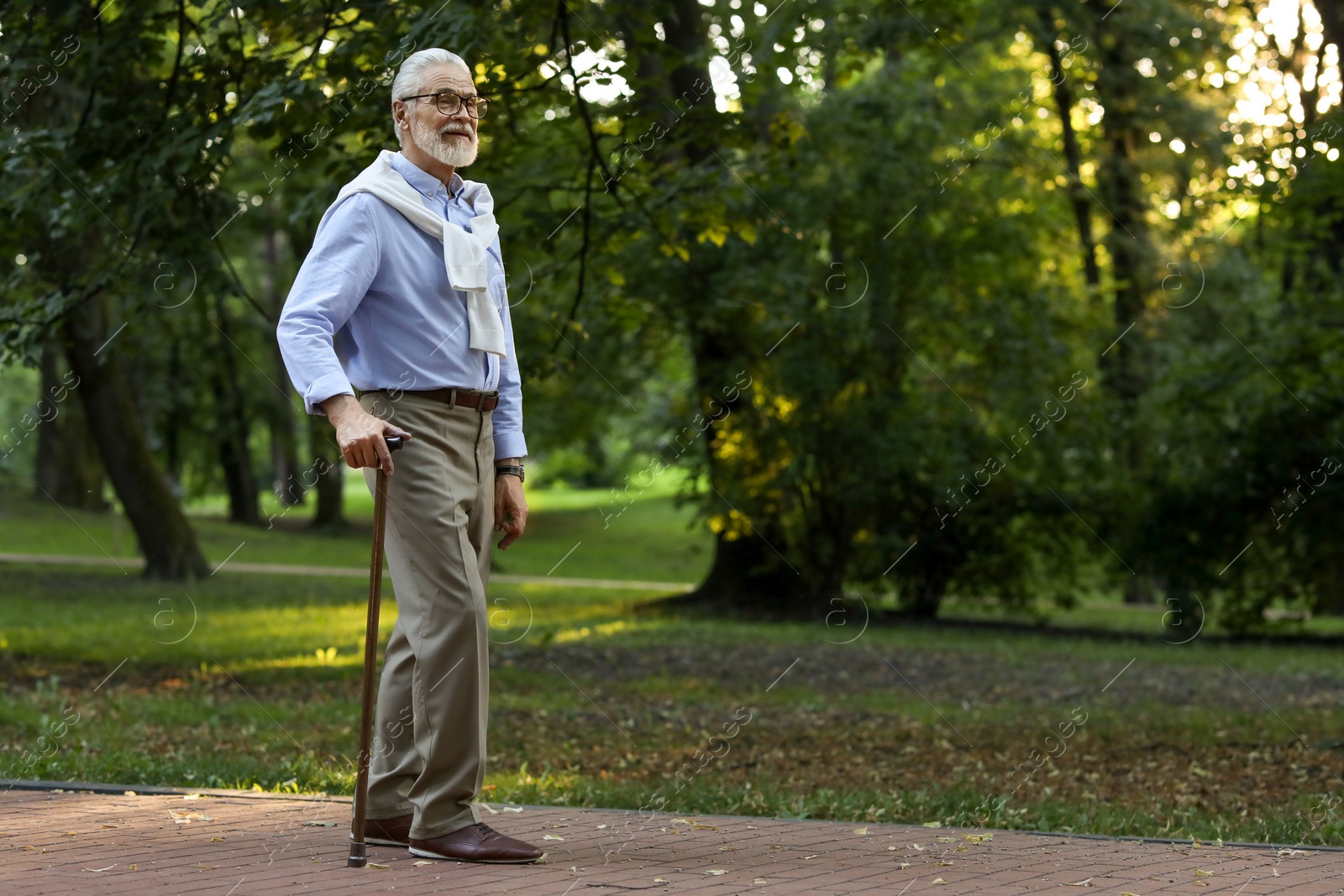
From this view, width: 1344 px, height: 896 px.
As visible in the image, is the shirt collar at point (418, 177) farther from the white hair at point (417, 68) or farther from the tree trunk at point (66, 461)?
the tree trunk at point (66, 461)

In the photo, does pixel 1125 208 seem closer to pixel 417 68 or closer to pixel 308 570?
pixel 308 570

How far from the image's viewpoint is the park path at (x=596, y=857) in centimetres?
428

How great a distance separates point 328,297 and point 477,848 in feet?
5.53

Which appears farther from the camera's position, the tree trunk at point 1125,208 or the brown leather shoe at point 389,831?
the tree trunk at point 1125,208

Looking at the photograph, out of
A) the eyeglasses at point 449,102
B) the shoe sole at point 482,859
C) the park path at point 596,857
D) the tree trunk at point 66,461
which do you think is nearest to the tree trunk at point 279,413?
the tree trunk at point 66,461

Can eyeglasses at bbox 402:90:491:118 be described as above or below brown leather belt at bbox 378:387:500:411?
above

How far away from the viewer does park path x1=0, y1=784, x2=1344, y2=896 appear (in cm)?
428

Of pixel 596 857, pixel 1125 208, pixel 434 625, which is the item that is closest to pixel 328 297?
pixel 434 625

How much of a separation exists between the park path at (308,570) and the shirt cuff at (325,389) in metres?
20.2

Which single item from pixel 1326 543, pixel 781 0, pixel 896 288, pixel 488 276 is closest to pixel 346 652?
pixel 781 0

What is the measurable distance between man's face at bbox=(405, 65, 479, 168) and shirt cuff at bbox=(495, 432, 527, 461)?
0.89 meters

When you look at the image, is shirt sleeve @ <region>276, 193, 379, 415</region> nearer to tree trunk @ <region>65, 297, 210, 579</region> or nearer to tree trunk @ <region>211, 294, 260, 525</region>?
tree trunk @ <region>65, 297, 210, 579</region>

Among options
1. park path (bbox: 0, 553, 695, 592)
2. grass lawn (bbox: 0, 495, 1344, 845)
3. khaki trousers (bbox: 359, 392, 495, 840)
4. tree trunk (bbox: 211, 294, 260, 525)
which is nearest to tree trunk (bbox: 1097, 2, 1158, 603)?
grass lawn (bbox: 0, 495, 1344, 845)

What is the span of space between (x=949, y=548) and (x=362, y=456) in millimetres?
16193
